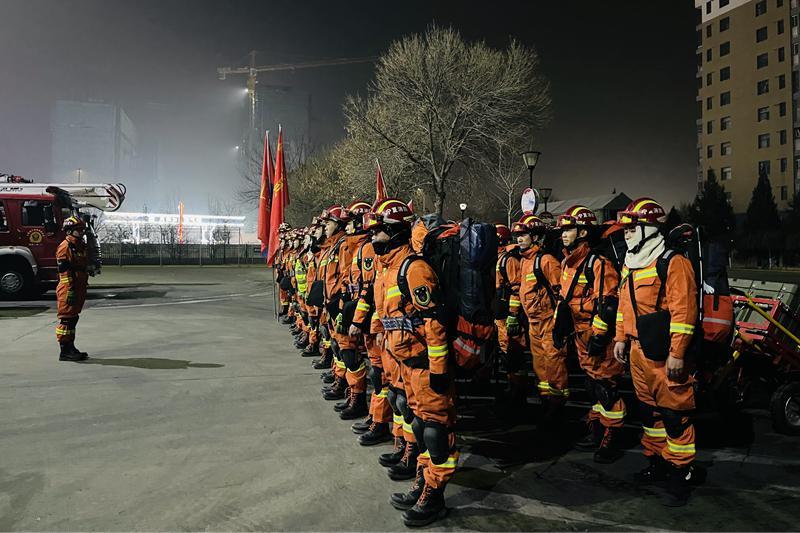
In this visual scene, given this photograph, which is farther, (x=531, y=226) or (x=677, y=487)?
(x=531, y=226)

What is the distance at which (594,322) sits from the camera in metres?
5.42

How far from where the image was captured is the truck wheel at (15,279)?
735 inches

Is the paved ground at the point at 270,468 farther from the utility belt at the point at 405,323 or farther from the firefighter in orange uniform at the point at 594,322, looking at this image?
the utility belt at the point at 405,323

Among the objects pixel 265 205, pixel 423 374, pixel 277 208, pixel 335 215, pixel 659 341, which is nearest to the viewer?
pixel 423 374

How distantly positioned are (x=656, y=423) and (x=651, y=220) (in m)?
1.69

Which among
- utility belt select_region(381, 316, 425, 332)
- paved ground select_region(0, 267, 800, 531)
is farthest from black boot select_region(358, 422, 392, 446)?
utility belt select_region(381, 316, 425, 332)

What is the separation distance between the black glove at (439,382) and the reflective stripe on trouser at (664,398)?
1.76 m

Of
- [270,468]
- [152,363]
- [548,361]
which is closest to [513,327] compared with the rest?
[548,361]

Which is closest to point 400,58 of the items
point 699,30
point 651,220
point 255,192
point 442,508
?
point 651,220

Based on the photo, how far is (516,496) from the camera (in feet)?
14.3

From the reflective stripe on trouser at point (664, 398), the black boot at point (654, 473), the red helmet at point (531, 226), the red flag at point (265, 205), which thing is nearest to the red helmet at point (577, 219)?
the red helmet at point (531, 226)

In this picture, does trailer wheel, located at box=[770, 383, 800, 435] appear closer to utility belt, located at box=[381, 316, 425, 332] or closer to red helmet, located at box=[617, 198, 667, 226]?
red helmet, located at box=[617, 198, 667, 226]

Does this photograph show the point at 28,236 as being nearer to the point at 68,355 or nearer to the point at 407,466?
the point at 68,355

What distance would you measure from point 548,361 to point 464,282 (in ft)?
8.82
